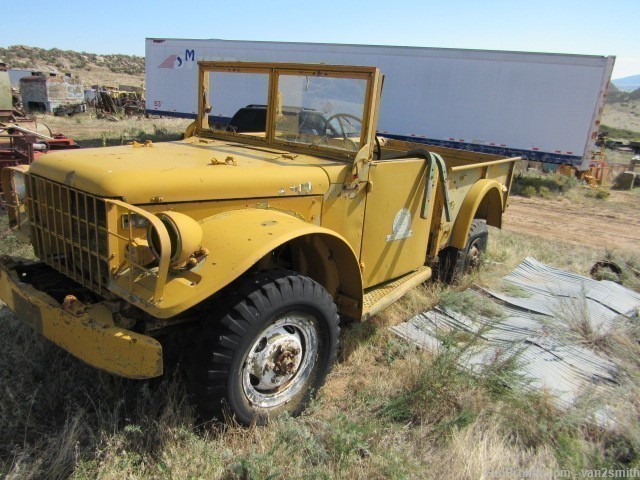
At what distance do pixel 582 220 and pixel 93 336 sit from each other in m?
10.9

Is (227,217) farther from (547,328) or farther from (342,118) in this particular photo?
(547,328)

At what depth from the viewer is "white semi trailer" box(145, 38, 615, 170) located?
40.1 ft

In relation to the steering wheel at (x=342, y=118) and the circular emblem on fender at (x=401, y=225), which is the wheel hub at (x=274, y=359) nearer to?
the circular emblem on fender at (x=401, y=225)

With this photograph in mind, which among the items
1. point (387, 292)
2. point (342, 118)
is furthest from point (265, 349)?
point (342, 118)

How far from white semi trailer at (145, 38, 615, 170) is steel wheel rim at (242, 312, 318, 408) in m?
11.8

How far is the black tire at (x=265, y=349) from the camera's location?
255cm

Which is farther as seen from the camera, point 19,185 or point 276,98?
point 276,98

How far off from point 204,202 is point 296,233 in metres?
0.56

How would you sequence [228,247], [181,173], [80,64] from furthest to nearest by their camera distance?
[80,64] < [181,173] < [228,247]

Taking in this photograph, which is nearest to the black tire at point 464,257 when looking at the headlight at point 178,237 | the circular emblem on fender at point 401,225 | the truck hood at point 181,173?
the circular emblem on fender at point 401,225

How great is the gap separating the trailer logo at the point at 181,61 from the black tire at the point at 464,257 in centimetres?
1417

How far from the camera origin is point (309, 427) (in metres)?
2.94

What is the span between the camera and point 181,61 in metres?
17.3

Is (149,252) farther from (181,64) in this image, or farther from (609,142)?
(609,142)
